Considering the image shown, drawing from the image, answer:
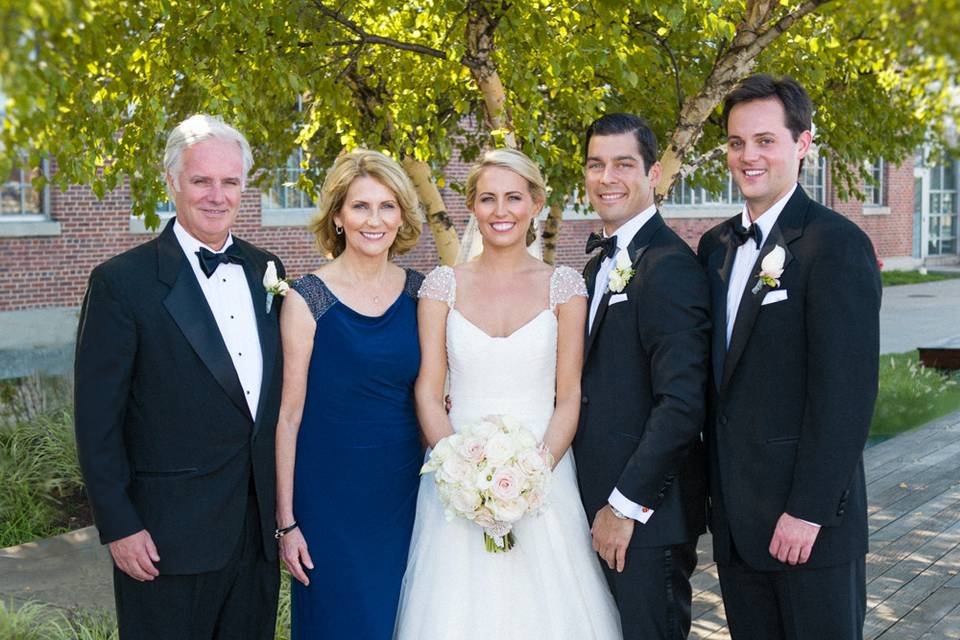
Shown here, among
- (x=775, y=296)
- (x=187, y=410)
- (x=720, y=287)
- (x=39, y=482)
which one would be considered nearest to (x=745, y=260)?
(x=720, y=287)

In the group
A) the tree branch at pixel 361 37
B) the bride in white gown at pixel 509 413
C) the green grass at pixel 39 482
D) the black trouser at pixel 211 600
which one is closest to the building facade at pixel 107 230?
the green grass at pixel 39 482

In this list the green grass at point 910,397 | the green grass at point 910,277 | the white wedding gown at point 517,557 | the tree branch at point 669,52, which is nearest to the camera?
the white wedding gown at point 517,557

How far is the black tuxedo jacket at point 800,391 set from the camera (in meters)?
2.89

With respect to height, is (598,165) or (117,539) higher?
(598,165)

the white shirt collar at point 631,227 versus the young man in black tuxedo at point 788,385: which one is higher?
the white shirt collar at point 631,227

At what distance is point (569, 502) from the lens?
3.68 meters

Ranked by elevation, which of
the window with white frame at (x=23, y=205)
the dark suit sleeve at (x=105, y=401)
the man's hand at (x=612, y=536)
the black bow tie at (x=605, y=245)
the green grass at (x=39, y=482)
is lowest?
the green grass at (x=39, y=482)

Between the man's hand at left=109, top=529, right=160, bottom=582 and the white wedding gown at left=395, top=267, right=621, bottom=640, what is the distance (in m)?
1.07

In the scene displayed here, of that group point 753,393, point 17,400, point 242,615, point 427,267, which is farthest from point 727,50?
point 427,267

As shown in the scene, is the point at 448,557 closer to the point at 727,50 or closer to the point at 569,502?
the point at 569,502

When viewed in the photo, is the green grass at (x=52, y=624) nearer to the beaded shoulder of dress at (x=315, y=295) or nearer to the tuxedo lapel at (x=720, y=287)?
the beaded shoulder of dress at (x=315, y=295)

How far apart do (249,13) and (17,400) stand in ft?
15.0

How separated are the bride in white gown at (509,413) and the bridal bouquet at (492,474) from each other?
0.25 metres

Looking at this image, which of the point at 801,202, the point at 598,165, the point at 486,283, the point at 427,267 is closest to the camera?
the point at 801,202
